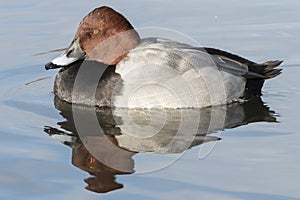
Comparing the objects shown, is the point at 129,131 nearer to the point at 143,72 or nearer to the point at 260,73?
the point at 143,72

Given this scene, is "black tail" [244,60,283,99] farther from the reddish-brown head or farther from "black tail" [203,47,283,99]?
the reddish-brown head

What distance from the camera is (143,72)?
6.02 metres

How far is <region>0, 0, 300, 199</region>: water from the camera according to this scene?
4.54 m

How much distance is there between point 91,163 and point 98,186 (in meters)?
0.47

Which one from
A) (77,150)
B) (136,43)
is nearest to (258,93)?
(136,43)

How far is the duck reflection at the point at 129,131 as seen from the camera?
198 inches

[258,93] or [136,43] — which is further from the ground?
[136,43]

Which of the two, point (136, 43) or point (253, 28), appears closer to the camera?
point (136, 43)

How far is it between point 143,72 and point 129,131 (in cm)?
53

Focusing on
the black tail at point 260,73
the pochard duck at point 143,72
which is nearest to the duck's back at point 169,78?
the pochard duck at point 143,72

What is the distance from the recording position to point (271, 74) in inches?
261

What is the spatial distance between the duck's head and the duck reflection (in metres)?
0.40

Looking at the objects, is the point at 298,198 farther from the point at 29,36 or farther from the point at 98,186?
the point at 29,36

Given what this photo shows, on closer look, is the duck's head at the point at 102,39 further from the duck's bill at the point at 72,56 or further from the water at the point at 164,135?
the water at the point at 164,135
